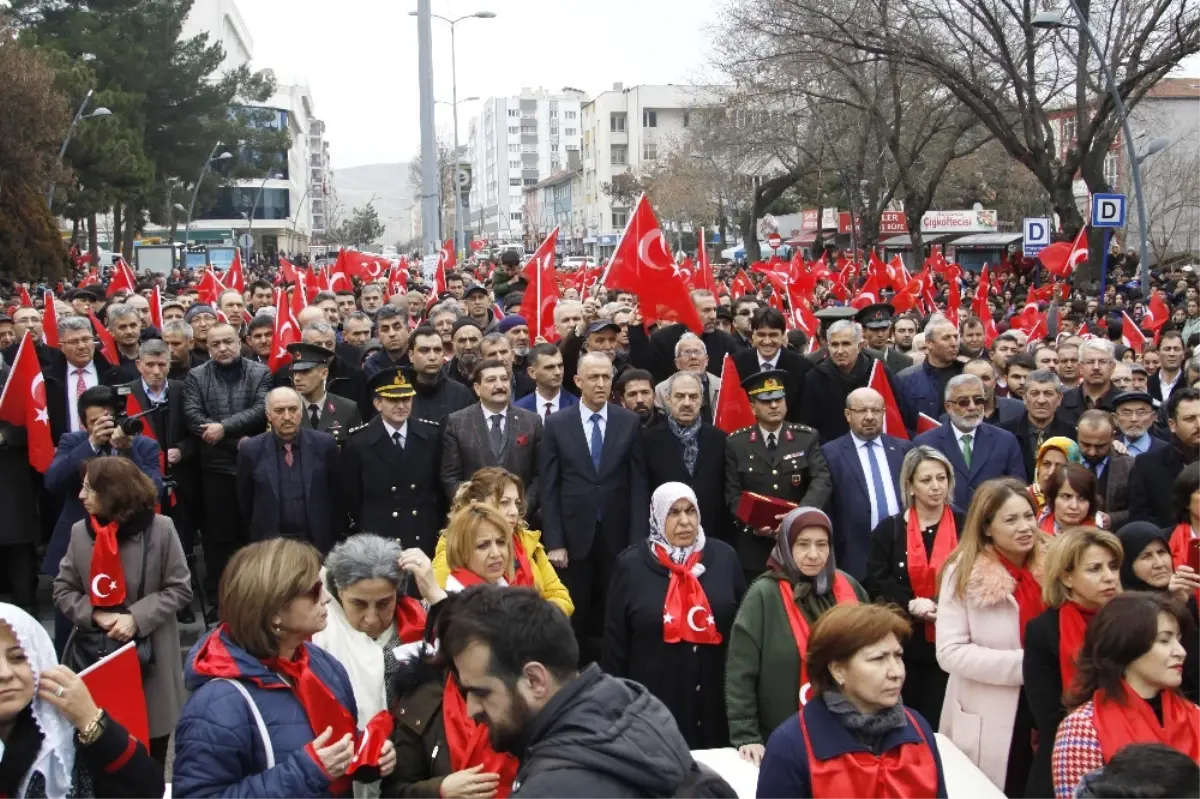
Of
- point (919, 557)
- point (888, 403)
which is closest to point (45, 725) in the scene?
point (919, 557)

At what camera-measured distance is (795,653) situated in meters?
4.98

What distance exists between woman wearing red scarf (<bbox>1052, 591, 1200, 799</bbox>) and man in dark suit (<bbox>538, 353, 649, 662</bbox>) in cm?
355

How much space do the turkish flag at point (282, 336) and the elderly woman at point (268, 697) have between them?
21.0 feet

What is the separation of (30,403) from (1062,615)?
6.53 m

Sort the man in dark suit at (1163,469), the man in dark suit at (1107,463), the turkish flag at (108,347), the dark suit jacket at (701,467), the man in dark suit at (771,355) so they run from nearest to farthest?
the man in dark suit at (1163,469), the man in dark suit at (1107,463), the dark suit jacket at (701,467), the man in dark suit at (771,355), the turkish flag at (108,347)

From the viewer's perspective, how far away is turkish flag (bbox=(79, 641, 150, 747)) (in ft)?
12.2

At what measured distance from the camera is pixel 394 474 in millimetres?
7531

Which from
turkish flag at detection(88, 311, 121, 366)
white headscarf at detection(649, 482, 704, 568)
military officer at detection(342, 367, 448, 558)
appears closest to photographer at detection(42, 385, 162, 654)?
military officer at detection(342, 367, 448, 558)

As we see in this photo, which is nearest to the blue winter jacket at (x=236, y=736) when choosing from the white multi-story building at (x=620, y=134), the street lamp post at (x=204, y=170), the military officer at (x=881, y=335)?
the military officer at (x=881, y=335)

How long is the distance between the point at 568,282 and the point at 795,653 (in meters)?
18.4

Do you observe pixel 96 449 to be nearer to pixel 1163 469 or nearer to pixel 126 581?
pixel 126 581

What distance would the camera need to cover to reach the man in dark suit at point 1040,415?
7.93 meters

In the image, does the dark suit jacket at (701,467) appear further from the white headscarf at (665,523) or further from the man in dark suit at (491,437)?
the white headscarf at (665,523)

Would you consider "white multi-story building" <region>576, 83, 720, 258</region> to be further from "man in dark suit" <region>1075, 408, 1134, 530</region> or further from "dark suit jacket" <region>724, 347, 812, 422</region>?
"man in dark suit" <region>1075, 408, 1134, 530</region>
